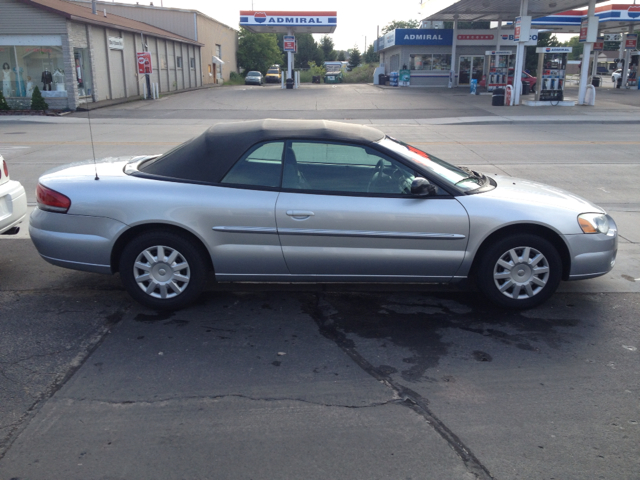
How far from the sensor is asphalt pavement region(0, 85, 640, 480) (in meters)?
3.09

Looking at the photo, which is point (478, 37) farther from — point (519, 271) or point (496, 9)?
point (519, 271)

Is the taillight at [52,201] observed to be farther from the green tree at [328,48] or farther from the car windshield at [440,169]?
the green tree at [328,48]

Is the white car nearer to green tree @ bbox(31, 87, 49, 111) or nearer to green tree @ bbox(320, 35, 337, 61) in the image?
green tree @ bbox(31, 87, 49, 111)

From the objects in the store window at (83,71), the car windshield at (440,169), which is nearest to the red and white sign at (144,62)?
the store window at (83,71)

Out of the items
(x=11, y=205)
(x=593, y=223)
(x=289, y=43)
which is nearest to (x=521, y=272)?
(x=593, y=223)

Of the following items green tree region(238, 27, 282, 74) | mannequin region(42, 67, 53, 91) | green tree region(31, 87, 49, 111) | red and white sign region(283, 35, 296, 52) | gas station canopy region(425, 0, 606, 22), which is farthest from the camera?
green tree region(238, 27, 282, 74)

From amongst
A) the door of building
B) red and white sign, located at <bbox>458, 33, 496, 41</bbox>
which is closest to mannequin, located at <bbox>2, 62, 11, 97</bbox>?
red and white sign, located at <bbox>458, 33, 496, 41</bbox>

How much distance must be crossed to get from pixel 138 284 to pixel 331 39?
11081 cm

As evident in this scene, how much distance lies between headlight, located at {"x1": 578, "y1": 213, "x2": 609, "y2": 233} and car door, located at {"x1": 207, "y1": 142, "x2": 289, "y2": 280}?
2543mm

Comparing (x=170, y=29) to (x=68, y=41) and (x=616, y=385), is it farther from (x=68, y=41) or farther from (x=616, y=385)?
(x=616, y=385)

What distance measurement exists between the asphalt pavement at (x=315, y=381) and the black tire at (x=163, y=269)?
0.18 meters

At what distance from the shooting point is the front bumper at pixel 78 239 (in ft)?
15.9

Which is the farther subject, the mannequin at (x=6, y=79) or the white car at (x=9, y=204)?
the mannequin at (x=6, y=79)

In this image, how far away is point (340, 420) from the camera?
11.3ft
